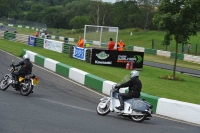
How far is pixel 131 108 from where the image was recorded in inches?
495

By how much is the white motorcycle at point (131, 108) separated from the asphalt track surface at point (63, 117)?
0.71 ft

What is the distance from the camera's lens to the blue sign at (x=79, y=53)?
31.3m

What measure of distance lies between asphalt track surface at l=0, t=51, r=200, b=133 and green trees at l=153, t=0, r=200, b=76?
29.4 feet

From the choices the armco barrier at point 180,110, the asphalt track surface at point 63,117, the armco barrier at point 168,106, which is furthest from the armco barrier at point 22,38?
the armco barrier at point 180,110

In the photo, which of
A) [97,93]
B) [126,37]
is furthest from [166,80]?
[126,37]

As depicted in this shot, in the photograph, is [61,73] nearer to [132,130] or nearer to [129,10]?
[132,130]

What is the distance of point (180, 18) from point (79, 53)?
10130 millimetres

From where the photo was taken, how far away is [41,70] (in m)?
24.9

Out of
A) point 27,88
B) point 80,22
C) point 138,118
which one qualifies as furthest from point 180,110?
point 80,22

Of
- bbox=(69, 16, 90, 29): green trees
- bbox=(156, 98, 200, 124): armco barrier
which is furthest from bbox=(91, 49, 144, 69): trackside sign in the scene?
bbox=(69, 16, 90, 29): green trees

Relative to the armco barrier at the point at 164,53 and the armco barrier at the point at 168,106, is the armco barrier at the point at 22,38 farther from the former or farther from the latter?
the armco barrier at the point at 168,106

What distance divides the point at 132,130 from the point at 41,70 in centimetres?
1464

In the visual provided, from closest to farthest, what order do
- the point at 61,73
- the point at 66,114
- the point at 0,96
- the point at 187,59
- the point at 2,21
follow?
1. the point at 66,114
2. the point at 0,96
3. the point at 61,73
4. the point at 187,59
5. the point at 2,21

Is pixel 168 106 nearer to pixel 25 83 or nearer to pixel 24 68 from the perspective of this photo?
pixel 25 83
